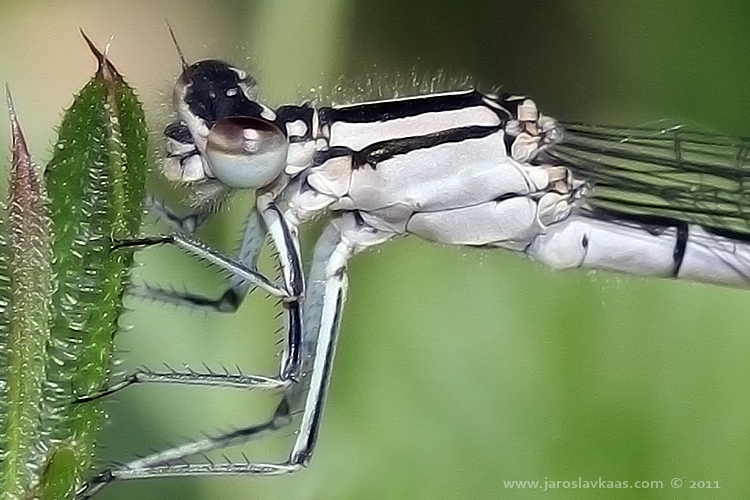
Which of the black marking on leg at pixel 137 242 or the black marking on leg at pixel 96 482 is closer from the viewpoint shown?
the black marking on leg at pixel 137 242

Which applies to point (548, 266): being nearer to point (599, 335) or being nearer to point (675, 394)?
point (599, 335)

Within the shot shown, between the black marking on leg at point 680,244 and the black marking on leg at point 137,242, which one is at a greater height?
the black marking on leg at point 137,242

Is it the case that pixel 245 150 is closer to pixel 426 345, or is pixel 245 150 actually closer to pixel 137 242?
pixel 137 242

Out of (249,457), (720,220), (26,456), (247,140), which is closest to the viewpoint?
(26,456)

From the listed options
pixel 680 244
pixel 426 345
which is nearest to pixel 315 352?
pixel 426 345

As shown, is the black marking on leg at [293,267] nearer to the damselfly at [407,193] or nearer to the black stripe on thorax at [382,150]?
the damselfly at [407,193]

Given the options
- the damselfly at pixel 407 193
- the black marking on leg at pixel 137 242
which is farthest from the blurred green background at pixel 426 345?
the black marking on leg at pixel 137 242

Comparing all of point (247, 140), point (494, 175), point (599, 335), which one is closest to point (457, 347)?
point (599, 335)
